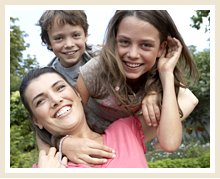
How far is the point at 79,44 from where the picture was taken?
72.8 inches

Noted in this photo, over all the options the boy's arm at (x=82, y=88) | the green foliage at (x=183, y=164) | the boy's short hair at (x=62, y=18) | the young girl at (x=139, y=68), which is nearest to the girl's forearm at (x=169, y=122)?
the young girl at (x=139, y=68)

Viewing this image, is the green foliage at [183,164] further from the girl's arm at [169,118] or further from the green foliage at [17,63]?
the green foliage at [17,63]

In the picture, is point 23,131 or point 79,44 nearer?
point 79,44

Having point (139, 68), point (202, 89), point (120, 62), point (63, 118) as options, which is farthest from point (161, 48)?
point (202, 89)

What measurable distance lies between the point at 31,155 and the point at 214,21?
4.23 metres

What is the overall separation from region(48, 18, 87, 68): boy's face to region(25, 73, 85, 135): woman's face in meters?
0.28

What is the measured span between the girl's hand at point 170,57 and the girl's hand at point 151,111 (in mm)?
225

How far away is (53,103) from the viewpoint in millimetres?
1536

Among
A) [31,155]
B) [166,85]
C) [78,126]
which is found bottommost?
[31,155]

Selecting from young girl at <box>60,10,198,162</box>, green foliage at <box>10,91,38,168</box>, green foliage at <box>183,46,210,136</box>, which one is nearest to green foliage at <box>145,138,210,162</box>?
green foliage at <box>183,46,210,136</box>

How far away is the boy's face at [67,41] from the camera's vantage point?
5.89 ft

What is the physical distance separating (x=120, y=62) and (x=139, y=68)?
15cm

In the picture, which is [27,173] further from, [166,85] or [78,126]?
[166,85]

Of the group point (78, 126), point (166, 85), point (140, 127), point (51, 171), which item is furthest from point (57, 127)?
point (166, 85)
